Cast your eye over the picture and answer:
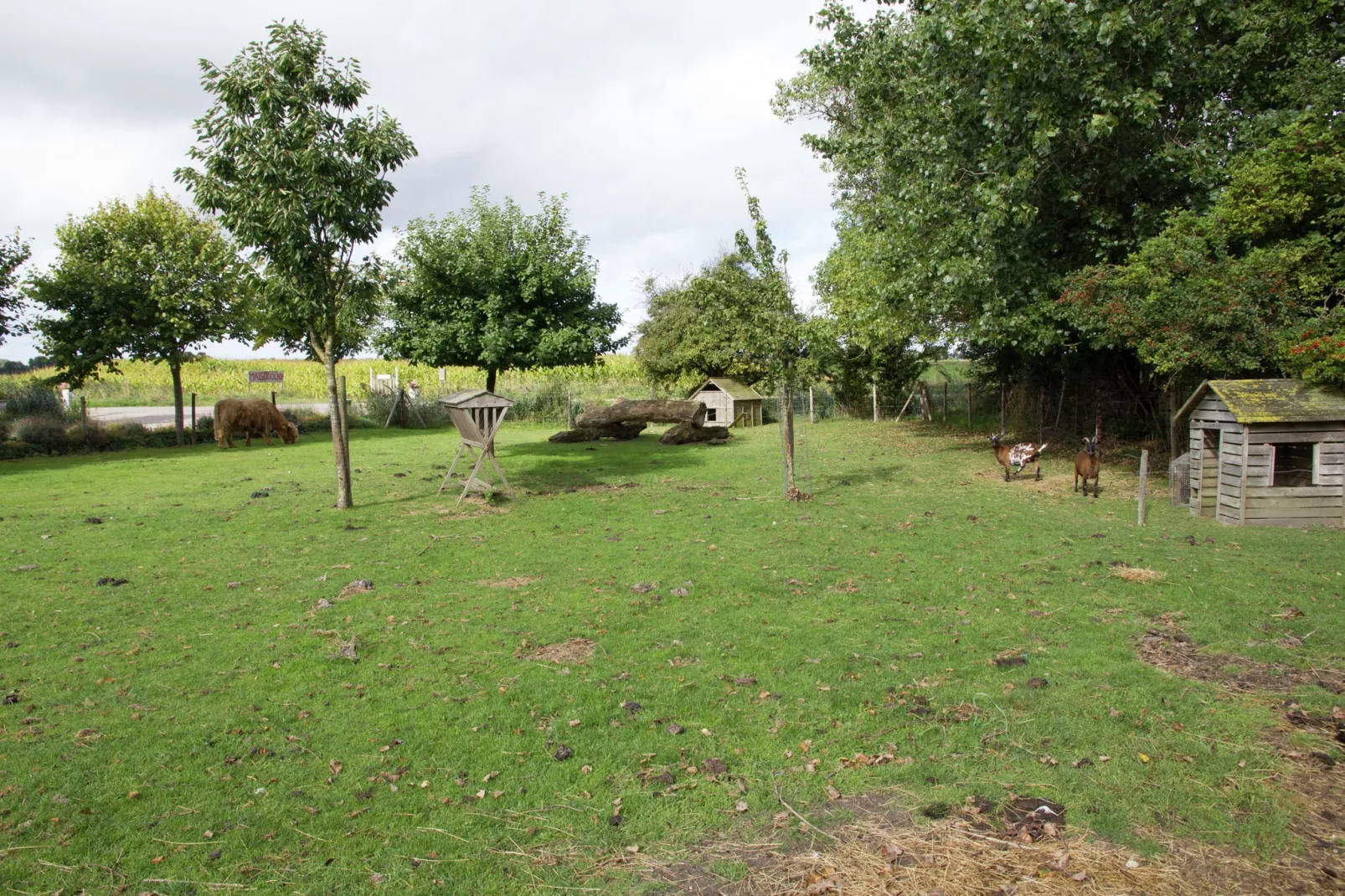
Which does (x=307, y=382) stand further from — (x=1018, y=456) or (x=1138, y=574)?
(x=1138, y=574)

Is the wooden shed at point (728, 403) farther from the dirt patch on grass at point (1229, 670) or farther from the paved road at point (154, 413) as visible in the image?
the dirt patch on grass at point (1229, 670)

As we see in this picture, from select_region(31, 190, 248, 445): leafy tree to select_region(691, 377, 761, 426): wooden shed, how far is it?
16.6 meters

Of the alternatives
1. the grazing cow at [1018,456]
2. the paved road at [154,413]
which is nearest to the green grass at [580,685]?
the grazing cow at [1018,456]

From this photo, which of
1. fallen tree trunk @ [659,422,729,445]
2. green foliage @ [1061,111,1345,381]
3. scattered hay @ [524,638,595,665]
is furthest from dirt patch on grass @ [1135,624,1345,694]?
fallen tree trunk @ [659,422,729,445]

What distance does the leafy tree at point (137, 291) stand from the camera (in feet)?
76.7

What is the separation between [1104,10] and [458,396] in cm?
1217

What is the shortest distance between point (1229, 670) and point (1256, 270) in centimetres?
852

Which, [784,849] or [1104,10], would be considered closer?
[784,849]

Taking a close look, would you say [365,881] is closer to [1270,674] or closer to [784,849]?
[784,849]

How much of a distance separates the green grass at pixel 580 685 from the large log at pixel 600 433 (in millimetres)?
12854

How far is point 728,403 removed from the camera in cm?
3084

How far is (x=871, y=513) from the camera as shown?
1213 cm

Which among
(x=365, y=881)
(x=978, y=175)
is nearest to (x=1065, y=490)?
(x=978, y=175)

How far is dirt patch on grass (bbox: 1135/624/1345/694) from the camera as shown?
5.48 metres
